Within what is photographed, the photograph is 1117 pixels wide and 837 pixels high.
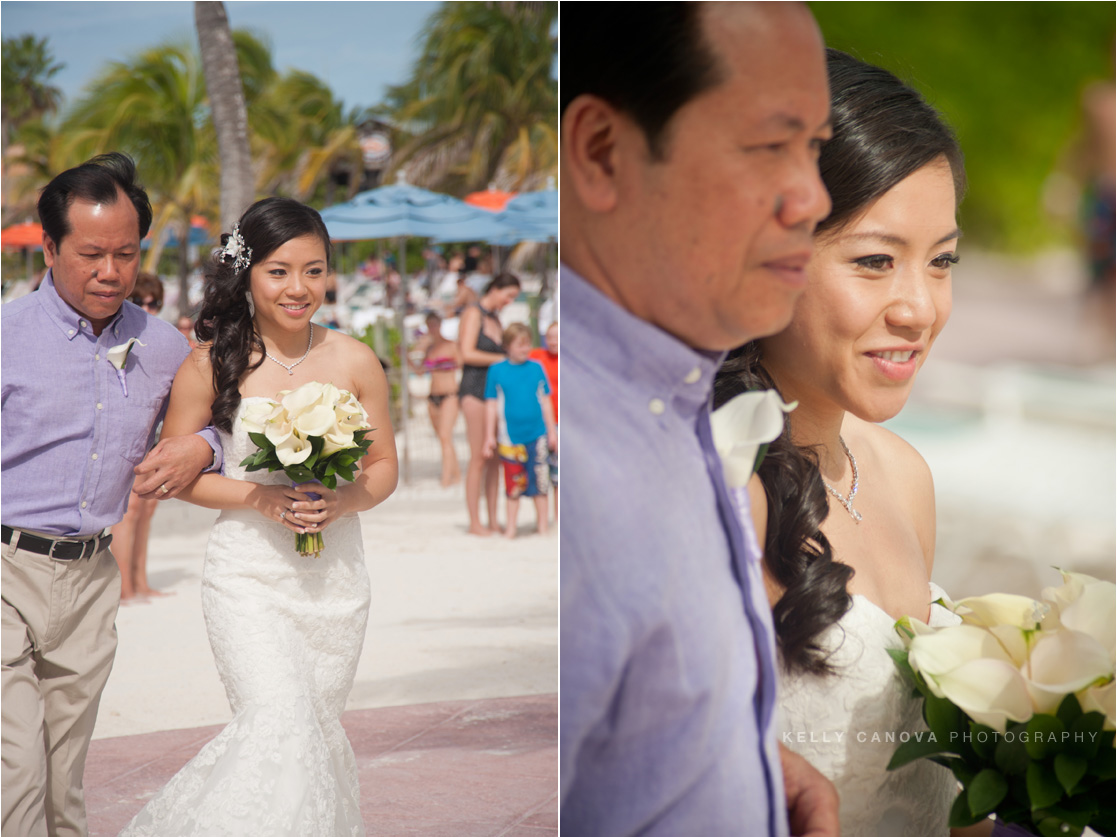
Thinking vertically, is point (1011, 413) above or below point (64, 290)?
below

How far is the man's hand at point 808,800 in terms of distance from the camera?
177 centimetres

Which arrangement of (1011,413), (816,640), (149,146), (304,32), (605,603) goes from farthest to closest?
(304,32)
(149,146)
(1011,413)
(816,640)
(605,603)

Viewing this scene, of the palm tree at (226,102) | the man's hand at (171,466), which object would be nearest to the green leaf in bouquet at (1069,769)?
the man's hand at (171,466)

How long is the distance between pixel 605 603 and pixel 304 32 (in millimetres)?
27992

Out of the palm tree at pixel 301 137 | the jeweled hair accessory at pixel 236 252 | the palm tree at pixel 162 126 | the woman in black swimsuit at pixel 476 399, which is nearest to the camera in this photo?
the jeweled hair accessory at pixel 236 252

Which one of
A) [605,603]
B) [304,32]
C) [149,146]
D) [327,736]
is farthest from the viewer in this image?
[304,32]

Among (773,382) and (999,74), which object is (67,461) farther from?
(999,74)

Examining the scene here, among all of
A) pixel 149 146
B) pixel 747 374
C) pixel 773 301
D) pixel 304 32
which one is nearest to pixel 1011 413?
pixel 747 374

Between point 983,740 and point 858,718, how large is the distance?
0.71 ft

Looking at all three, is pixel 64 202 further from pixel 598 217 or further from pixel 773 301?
pixel 773 301

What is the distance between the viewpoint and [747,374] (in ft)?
6.61

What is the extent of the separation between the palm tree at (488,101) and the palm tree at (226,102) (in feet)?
46.3

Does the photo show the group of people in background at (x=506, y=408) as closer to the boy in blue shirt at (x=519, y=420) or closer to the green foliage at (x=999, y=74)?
the boy in blue shirt at (x=519, y=420)

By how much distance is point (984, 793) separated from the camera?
1.90 metres
